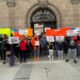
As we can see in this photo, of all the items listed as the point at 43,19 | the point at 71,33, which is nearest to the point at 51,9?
the point at 43,19

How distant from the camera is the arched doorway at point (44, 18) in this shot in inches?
1280

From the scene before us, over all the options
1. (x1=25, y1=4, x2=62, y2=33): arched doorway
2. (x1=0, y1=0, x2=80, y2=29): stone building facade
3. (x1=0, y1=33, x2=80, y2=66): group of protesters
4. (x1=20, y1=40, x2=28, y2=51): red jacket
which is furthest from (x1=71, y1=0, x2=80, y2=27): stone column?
(x1=20, y1=40, x2=28, y2=51): red jacket

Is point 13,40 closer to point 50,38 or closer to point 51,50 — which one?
point 51,50

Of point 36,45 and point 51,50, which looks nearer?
point 51,50

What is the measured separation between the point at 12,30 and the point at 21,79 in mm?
12216

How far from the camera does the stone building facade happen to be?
32.0 m

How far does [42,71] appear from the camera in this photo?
70.0 ft

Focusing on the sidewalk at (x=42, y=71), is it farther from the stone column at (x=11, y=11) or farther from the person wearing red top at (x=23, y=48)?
the stone column at (x=11, y=11)

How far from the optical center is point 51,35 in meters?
28.2

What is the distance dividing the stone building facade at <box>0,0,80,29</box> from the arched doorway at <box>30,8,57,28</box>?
0.38 meters

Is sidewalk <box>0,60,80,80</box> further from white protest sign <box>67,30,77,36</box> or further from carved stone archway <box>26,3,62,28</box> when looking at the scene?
carved stone archway <box>26,3,62,28</box>

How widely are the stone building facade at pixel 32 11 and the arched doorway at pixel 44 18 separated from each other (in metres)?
0.38

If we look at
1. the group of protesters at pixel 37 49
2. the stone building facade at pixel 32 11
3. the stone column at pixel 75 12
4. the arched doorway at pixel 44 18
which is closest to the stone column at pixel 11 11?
the stone building facade at pixel 32 11

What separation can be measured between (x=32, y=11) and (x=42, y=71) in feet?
37.9
